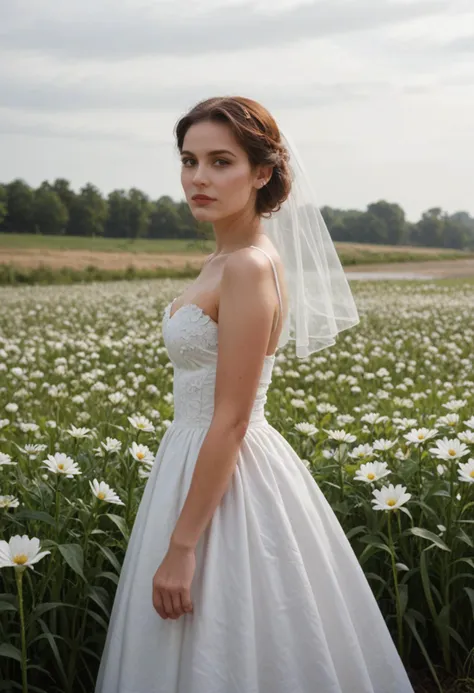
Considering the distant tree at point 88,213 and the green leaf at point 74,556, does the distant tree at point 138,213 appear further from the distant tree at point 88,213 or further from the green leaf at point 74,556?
the green leaf at point 74,556

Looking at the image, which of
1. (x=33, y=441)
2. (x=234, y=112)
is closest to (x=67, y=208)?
(x=33, y=441)

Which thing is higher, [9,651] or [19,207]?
[19,207]

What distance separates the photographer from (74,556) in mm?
3145

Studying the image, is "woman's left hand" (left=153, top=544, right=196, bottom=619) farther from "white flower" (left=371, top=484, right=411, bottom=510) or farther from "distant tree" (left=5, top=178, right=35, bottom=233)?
"distant tree" (left=5, top=178, right=35, bottom=233)

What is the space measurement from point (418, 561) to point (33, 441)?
229cm

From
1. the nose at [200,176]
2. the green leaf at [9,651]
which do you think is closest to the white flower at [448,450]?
the nose at [200,176]

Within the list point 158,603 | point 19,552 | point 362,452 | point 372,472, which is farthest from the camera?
point 362,452

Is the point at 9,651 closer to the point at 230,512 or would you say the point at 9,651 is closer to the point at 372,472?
the point at 230,512

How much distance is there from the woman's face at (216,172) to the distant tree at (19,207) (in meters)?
28.1

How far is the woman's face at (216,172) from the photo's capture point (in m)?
2.57

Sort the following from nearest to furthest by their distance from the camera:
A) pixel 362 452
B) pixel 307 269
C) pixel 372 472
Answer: pixel 307 269, pixel 372 472, pixel 362 452

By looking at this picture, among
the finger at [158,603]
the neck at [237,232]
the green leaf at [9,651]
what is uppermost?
the neck at [237,232]

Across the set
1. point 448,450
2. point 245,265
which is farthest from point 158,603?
point 448,450

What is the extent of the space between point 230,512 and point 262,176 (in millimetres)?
964
